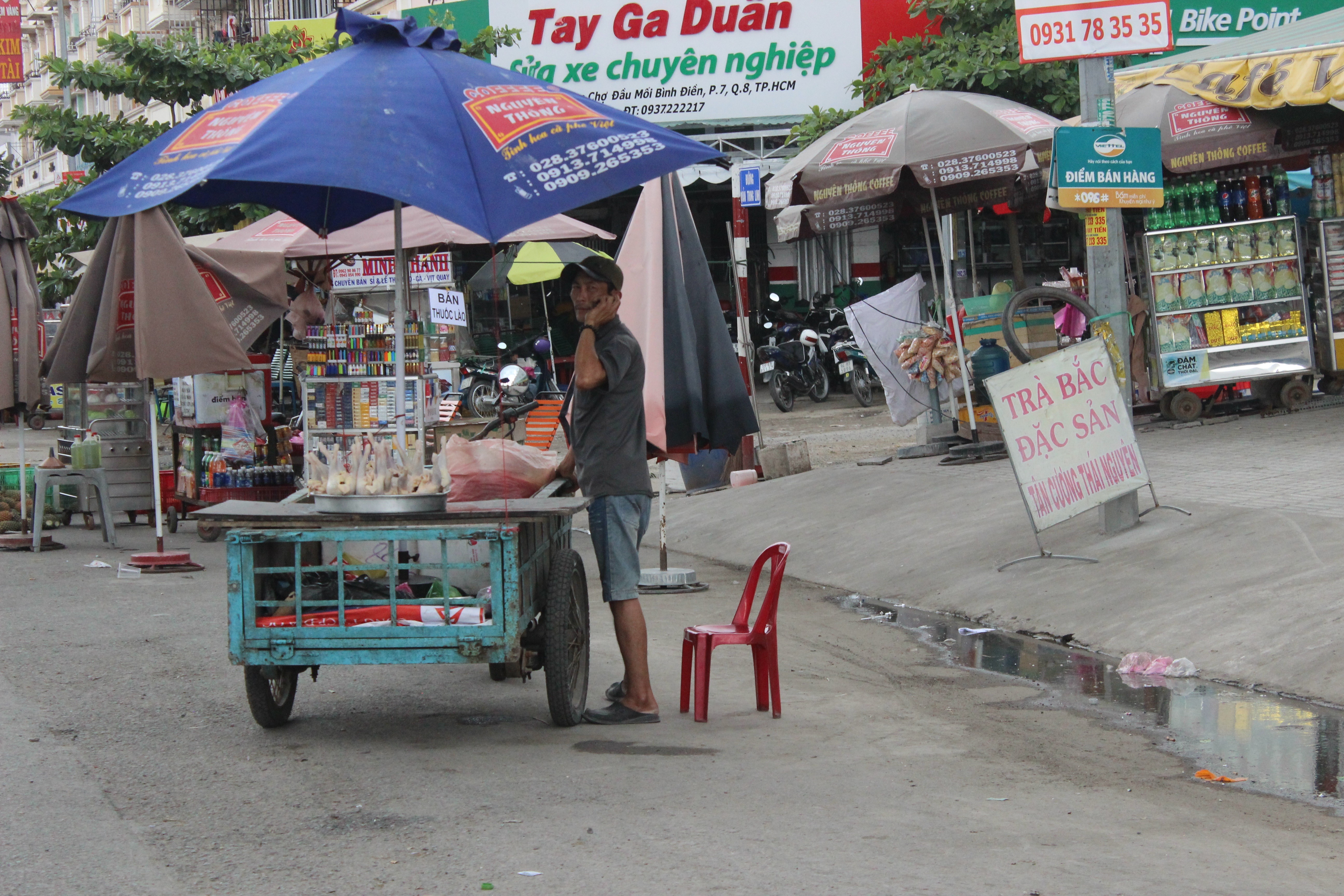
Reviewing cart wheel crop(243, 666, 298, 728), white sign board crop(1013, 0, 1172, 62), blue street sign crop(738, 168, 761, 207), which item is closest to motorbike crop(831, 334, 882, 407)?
blue street sign crop(738, 168, 761, 207)

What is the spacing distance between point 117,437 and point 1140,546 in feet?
30.1

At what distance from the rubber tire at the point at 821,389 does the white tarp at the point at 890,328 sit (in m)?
8.35

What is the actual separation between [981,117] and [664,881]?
9.68 meters

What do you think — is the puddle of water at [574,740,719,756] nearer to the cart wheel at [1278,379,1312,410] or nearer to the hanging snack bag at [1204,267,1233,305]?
the hanging snack bag at [1204,267,1233,305]

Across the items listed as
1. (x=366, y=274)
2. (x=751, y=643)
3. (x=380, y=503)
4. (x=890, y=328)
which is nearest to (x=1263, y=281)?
(x=890, y=328)

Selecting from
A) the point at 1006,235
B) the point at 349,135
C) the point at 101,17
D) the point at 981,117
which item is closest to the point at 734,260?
the point at 981,117

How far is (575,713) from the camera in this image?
600 cm

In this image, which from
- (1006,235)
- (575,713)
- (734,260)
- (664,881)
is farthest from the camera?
(1006,235)

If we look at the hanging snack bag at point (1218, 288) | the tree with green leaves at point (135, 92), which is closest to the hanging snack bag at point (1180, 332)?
the hanging snack bag at point (1218, 288)

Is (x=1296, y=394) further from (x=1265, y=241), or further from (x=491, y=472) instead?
(x=491, y=472)

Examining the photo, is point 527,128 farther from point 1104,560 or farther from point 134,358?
point 134,358

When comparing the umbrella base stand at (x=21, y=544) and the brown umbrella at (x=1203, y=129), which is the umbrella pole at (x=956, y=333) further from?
the umbrella base stand at (x=21, y=544)

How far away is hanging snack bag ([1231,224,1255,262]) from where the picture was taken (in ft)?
43.3

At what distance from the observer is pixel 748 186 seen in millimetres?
14781
